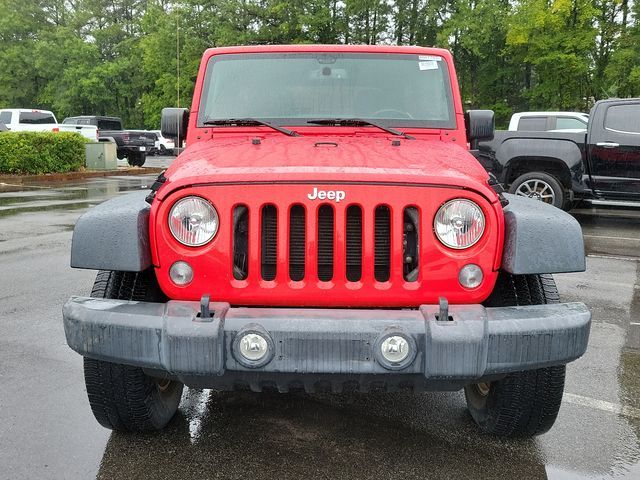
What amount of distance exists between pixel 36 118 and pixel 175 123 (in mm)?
22579

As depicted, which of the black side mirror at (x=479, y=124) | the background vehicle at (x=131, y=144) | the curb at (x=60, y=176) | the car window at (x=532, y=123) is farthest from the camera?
the background vehicle at (x=131, y=144)

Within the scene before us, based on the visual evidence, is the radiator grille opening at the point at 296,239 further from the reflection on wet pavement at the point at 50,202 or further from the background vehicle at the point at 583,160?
the background vehicle at the point at 583,160

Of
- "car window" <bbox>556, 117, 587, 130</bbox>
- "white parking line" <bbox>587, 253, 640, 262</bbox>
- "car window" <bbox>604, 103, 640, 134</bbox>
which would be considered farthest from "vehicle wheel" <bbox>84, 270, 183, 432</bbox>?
"car window" <bbox>556, 117, 587, 130</bbox>

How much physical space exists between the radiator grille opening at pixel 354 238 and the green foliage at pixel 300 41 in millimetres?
13676

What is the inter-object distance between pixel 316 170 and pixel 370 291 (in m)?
0.54

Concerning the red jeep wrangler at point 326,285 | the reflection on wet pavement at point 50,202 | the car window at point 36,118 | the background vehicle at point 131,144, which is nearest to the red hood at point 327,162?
the red jeep wrangler at point 326,285

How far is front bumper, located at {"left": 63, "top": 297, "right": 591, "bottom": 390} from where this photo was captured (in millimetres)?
2508

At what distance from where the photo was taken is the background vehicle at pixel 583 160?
418 inches

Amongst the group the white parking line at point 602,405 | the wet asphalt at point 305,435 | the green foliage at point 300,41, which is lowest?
the white parking line at point 602,405

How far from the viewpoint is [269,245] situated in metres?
2.88

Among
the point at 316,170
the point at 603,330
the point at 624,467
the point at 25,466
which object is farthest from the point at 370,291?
the point at 603,330

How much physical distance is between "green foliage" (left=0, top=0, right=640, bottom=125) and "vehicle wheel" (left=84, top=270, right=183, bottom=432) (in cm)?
1382

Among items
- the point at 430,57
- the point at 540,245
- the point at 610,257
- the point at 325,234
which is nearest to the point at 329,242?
the point at 325,234

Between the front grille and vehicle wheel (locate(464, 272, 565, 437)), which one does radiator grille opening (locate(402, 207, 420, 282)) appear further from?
vehicle wheel (locate(464, 272, 565, 437))
